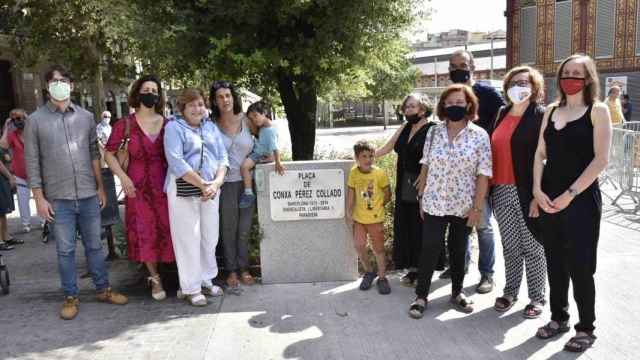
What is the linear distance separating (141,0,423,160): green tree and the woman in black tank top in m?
2.78

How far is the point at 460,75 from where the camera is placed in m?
4.89

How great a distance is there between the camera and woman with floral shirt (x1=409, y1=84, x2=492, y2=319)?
420 cm

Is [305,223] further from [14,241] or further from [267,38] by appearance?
[14,241]

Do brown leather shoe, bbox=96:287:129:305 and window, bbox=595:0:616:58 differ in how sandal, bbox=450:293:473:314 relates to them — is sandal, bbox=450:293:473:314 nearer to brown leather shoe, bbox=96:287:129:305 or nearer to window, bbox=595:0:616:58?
brown leather shoe, bbox=96:287:129:305

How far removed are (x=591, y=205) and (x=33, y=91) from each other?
25.8m

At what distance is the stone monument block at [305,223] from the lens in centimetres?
511

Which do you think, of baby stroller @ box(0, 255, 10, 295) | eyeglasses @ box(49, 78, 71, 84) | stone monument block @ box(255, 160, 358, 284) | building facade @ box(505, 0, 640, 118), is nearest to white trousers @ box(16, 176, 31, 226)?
baby stroller @ box(0, 255, 10, 295)

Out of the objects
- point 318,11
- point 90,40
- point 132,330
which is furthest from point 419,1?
point 90,40

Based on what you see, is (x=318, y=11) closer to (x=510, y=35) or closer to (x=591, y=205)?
(x=591, y=205)

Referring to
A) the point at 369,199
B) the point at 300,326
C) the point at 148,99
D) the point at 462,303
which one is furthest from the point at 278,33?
the point at 462,303

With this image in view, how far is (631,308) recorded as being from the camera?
4438 millimetres

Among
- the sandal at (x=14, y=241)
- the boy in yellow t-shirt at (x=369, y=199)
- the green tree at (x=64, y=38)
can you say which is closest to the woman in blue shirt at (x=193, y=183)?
the boy in yellow t-shirt at (x=369, y=199)

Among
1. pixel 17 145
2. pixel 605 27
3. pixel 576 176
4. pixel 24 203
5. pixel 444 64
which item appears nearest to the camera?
pixel 576 176

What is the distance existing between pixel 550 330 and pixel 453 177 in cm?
130
